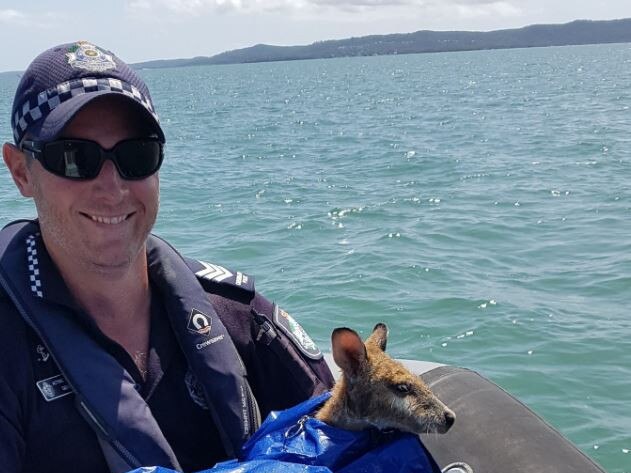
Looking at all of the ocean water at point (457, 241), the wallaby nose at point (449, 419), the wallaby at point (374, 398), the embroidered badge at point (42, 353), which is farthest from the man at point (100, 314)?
the ocean water at point (457, 241)

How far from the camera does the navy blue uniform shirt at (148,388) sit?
2582 mm

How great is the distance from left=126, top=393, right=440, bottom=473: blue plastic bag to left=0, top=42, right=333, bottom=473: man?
0.19 meters

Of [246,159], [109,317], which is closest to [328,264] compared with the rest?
[109,317]

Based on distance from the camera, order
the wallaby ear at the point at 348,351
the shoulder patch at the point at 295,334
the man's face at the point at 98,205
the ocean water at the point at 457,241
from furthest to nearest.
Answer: the ocean water at the point at 457,241 → the shoulder patch at the point at 295,334 → the wallaby ear at the point at 348,351 → the man's face at the point at 98,205

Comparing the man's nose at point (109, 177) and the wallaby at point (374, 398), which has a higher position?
the man's nose at point (109, 177)

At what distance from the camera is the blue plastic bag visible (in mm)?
2654

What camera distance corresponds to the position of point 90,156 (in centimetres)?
266

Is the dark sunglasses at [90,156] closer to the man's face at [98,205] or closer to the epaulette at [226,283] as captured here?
the man's face at [98,205]

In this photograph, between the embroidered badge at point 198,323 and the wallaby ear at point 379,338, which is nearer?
the embroidered badge at point 198,323

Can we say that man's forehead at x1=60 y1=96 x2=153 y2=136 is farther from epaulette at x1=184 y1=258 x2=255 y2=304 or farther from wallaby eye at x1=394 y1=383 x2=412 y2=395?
wallaby eye at x1=394 y1=383 x2=412 y2=395

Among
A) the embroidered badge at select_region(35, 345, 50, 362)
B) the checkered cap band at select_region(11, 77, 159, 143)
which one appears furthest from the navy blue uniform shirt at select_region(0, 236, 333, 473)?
the checkered cap band at select_region(11, 77, 159, 143)

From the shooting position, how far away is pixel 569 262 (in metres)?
10.6

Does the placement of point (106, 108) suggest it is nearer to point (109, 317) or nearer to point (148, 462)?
point (109, 317)

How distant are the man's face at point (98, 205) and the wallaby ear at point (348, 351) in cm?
82
